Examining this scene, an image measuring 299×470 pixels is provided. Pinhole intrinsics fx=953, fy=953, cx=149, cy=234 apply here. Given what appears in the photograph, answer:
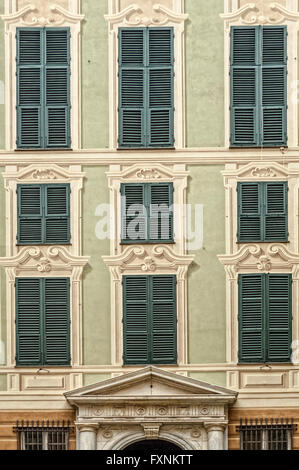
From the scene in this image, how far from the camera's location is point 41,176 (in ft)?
54.4

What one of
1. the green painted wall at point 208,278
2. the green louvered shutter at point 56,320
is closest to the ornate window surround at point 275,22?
the green painted wall at point 208,278

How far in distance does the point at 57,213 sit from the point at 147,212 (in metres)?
1.56

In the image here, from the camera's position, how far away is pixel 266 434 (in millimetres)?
16406

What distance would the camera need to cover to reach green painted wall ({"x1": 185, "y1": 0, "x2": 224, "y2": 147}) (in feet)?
54.5

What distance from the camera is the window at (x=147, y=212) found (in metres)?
16.5

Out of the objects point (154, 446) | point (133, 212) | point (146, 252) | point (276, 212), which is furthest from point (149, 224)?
point (154, 446)

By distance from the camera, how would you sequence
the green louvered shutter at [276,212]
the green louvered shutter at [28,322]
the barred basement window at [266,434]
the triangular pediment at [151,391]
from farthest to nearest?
1. the green louvered shutter at [276,212]
2. the green louvered shutter at [28,322]
3. the barred basement window at [266,434]
4. the triangular pediment at [151,391]

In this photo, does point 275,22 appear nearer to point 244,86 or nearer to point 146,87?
point 244,86

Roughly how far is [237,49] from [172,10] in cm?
133

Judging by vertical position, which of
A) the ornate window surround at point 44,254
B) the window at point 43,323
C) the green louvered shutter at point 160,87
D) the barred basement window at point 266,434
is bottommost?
the barred basement window at point 266,434

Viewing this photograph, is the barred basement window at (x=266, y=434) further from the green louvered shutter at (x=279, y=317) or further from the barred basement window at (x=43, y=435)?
the barred basement window at (x=43, y=435)

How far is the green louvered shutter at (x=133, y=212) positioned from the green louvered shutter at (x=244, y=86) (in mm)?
1877

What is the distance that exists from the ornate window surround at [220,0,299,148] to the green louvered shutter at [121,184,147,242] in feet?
6.64

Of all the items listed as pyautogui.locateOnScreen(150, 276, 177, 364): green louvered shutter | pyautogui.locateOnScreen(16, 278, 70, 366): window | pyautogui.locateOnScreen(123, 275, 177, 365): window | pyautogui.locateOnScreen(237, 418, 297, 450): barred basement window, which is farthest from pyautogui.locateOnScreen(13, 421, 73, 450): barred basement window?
pyautogui.locateOnScreen(237, 418, 297, 450): barred basement window
